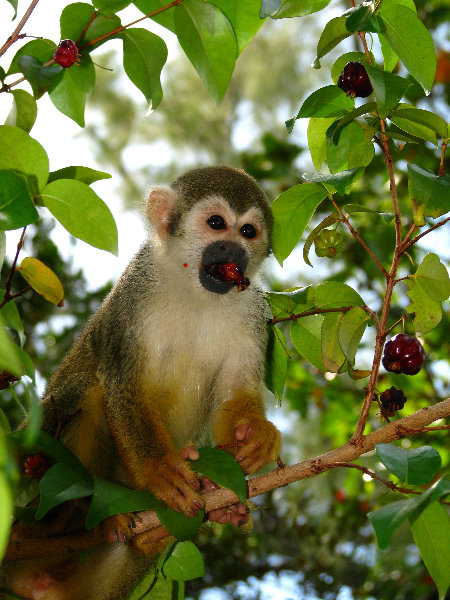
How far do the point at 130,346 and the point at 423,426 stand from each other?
147 cm

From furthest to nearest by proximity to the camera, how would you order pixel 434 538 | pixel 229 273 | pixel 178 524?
pixel 229 273, pixel 178 524, pixel 434 538

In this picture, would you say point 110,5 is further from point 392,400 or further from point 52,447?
point 392,400

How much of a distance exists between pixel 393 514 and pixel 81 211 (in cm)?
90

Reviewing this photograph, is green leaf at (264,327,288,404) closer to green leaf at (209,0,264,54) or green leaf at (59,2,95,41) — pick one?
green leaf at (209,0,264,54)

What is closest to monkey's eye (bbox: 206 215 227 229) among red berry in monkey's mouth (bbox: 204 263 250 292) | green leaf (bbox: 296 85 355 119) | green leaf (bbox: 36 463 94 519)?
red berry in monkey's mouth (bbox: 204 263 250 292)

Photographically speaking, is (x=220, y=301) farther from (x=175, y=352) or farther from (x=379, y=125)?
(x=379, y=125)

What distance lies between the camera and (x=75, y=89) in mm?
1764

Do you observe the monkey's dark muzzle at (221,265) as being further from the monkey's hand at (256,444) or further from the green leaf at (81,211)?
the green leaf at (81,211)

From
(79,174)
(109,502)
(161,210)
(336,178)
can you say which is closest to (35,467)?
(109,502)

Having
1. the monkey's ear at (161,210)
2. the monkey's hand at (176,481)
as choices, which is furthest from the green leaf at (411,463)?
the monkey's ear at (161,210)

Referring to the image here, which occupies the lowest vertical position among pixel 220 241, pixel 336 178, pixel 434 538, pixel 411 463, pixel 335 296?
pixel 434 538

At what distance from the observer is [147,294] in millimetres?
2834

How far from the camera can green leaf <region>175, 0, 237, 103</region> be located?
1568 mm

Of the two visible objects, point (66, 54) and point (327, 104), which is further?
point (327, 104)
